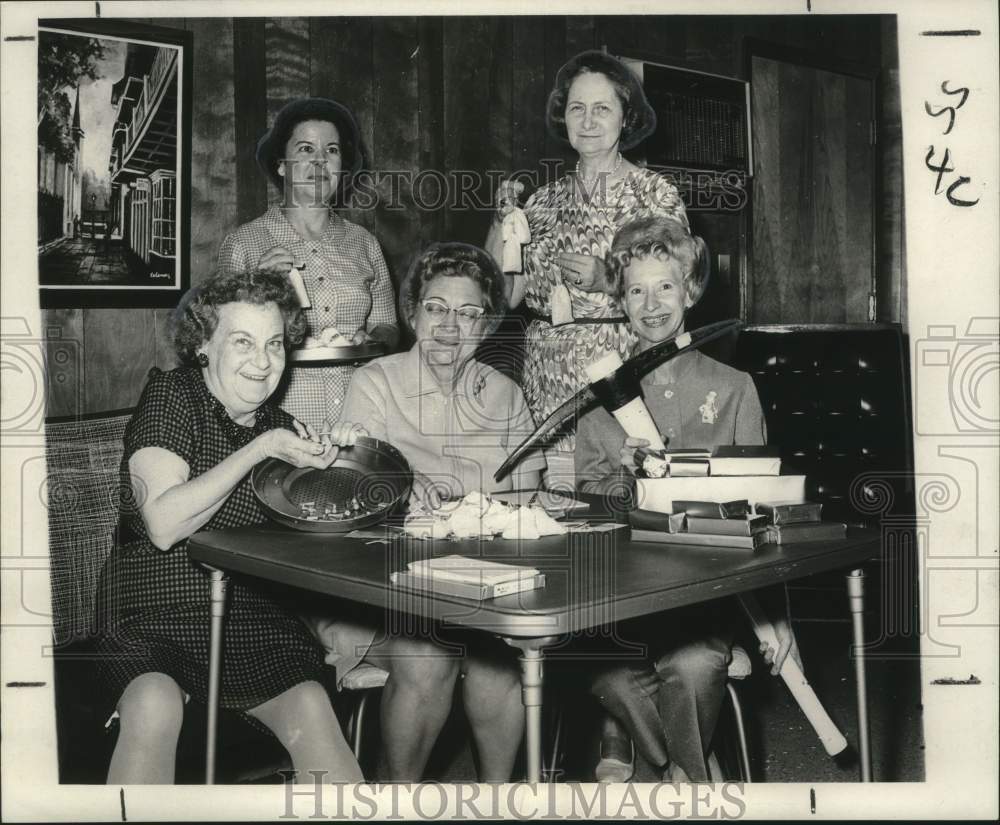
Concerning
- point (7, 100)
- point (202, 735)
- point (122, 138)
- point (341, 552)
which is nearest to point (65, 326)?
point (122, 138)

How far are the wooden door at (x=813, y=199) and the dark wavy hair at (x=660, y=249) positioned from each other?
1914 millimetres

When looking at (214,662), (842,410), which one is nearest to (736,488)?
(214,662)

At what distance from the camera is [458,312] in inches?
107

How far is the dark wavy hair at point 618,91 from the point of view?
319 centimetres

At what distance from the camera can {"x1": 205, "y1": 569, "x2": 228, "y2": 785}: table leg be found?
2189mm

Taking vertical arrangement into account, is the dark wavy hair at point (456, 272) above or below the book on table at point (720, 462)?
above

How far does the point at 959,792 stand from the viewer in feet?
7.45

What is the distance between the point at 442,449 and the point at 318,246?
3.42ft

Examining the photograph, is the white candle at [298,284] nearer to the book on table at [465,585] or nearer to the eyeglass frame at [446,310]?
the eyeglass frame at [446,310]

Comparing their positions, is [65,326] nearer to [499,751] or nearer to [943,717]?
[499,751]

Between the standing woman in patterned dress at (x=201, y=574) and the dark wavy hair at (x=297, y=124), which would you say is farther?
the dark wavy hair at (x=297, y=124)

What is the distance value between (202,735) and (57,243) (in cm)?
156

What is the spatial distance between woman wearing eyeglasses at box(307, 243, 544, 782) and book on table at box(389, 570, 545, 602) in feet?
2.11

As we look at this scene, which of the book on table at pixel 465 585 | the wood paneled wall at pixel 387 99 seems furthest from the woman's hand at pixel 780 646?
the wood paneled wall at pixel 387 99
